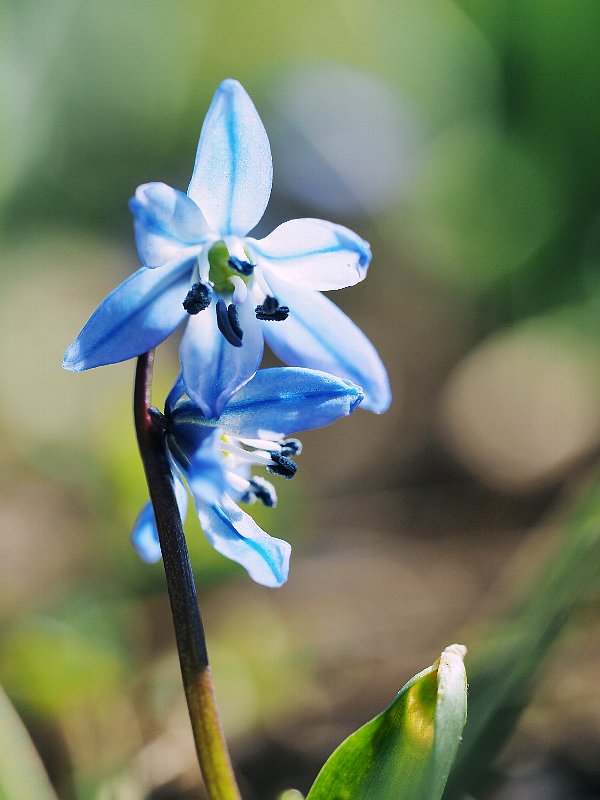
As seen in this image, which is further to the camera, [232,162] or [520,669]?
[520,669]

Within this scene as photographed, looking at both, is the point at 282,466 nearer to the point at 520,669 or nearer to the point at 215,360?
the point at 215,360

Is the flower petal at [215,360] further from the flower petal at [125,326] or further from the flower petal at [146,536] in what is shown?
the flower petal at [146,536]

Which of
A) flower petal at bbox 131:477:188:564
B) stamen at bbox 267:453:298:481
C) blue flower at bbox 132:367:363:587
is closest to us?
blue flower at bbox 132:367:363:587

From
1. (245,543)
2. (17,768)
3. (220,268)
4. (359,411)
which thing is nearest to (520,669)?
(245,543)

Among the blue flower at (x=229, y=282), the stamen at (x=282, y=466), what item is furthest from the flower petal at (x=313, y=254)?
the stamen at (x=282, y=466)

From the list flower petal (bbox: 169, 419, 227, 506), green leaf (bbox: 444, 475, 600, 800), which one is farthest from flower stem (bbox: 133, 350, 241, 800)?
green leaf (bbox: 444, 475, 600, 800)

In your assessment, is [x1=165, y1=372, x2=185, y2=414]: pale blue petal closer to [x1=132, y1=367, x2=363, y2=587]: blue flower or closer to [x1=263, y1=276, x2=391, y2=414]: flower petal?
[x1=132, y1=367, x2=363, y2=587]: blue flower
